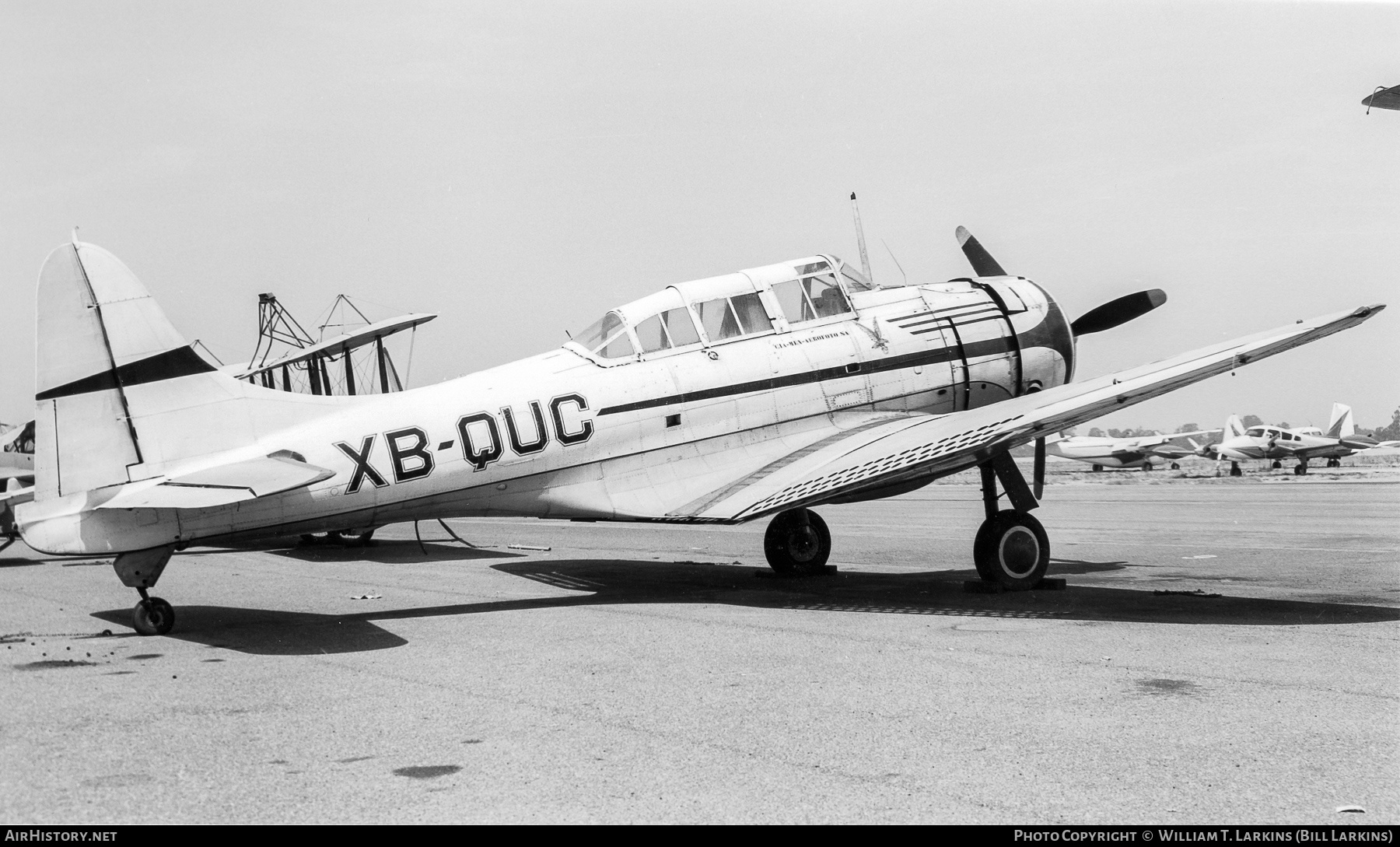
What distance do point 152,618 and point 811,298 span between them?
691cm

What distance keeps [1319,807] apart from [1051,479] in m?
47.3

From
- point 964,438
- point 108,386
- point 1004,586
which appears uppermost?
point 108,386

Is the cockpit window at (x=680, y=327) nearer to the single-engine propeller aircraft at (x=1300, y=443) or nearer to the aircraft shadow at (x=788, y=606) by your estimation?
the aircraft shadow at (x=788, y=606)

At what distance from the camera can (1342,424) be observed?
55.8 m

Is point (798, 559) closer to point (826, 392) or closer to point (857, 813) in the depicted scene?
point (826, 392)

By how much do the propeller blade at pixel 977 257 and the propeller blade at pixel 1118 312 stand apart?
1.22 metres

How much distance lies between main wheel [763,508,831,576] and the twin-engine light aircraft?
3 cm

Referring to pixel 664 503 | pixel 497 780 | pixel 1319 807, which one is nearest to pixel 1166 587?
pixel 664 503

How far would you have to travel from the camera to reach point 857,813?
420 cm

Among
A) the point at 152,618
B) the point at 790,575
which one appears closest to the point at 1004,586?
the point at 790,575

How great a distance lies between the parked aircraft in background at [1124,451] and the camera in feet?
187

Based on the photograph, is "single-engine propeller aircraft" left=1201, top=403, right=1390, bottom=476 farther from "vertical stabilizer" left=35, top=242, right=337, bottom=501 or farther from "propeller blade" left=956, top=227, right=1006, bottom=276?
"vertical stabilizer" left=35, top=242, right=337, bottom=501

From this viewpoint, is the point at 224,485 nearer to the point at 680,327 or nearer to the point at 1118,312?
the point at 680,327

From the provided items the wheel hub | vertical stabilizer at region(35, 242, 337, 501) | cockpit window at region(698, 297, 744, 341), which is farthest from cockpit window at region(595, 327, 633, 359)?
the wheel hub
